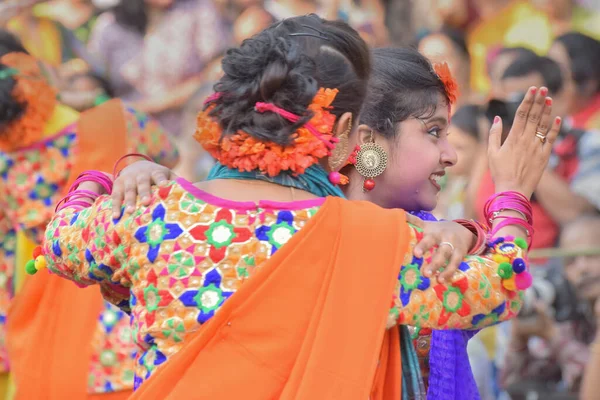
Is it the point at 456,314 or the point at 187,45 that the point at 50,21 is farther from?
the point at 456,314

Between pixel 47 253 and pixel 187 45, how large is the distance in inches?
276

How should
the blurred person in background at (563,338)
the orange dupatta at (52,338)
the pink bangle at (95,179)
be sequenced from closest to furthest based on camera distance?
the pink bangle at (95,179)
the orange dupatta at (52,338)
the blurred person in background at (563,338)

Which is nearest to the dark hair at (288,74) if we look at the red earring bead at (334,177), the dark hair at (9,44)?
the red earring bead at (334,177)

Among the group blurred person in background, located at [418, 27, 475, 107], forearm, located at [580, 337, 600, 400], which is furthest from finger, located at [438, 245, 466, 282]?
blurred person in background, located at [418, 27, 475, 107]

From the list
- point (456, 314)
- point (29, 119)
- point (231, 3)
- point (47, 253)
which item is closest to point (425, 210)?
point (456, 314)

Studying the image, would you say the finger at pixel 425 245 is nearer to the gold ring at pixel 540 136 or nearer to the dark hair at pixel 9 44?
the gold ring at pixel 540 136

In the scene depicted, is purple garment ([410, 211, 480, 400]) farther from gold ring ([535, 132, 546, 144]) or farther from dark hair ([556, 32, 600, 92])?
dark hair ([556, 32, 600, 92])

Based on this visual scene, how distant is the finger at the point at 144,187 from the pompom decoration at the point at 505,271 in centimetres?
76

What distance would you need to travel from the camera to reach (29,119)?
4.05 meters

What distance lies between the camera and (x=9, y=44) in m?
4.44

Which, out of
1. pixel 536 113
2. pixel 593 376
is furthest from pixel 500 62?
pixel 536 113

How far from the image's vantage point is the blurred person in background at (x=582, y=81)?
5.57 m

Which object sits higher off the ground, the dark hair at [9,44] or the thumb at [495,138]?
the dark hair at [9,44]

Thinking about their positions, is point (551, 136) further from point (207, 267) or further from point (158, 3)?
point (158, 3)
